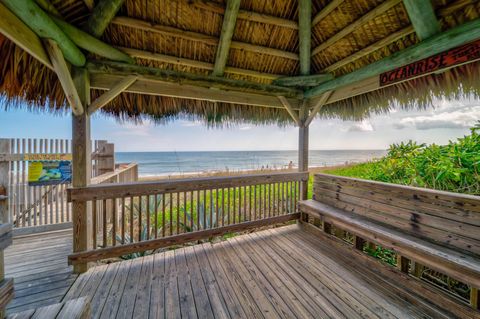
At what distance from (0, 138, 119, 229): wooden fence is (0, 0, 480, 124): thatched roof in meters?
1.07

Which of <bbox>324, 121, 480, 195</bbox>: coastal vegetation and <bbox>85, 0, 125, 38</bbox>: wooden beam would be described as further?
<bbox>324, 121, 480, 195</bbox>: coastal vegetation

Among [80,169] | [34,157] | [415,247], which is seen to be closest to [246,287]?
[415,247]

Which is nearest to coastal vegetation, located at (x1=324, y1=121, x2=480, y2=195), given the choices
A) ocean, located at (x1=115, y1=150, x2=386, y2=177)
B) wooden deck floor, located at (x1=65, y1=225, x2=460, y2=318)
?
wooden deck floor, located at (x1=65, y1=225, x2=460, y2=318)

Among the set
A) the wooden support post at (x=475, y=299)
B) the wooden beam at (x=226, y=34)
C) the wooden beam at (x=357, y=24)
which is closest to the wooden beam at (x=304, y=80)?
the wooden beam at (x=357, y=24)

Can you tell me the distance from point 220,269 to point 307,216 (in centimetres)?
184

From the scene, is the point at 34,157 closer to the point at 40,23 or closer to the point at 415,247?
the point at 40,23

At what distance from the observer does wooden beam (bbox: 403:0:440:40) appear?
1.81m

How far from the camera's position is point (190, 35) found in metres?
2.56

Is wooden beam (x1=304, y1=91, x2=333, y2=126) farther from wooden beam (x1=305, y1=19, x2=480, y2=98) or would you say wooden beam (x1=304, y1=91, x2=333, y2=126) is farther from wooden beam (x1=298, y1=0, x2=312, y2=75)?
wooden beam (x1=298, y1=0, x2=312, y2=75)

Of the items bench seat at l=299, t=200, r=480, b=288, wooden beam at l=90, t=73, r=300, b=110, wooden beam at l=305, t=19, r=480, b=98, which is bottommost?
bench seat at l=299, t=200, r=480, b=288

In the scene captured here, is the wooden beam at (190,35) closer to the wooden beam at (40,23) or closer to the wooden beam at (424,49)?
the wooden beam at (40,23)

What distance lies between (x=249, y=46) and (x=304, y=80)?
1.06m

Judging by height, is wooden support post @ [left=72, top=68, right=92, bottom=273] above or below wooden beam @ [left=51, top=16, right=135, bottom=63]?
below

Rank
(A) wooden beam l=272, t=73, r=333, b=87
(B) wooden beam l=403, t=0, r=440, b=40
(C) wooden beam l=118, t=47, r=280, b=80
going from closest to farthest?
(B) wooden beam l=403, t=0, r=440, b=40, (C) wooden beam l=118, t=47, r=280, b=80, (A) wooden beam l=272, t=73, r=333, b=87
